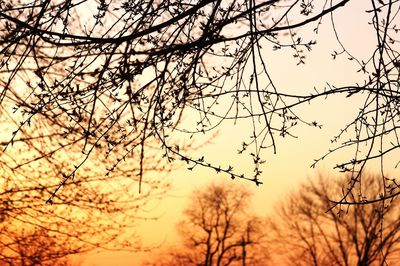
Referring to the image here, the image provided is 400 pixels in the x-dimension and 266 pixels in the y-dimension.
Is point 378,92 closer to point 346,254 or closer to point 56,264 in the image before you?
point 56,264

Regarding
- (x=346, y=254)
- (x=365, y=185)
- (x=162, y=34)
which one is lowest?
(x=162, y=34)

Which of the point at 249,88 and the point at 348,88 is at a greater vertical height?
the point at 249,88

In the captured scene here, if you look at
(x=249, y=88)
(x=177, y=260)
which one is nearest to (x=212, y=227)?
(x=177, y=260)

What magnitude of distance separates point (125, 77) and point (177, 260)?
27146 millimetres

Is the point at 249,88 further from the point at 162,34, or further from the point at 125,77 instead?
the point at 125,77

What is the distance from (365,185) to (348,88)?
78.3 ft

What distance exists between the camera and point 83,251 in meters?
9.87

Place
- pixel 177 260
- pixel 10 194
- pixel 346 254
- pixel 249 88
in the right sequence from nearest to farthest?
pixel 249 88
pixel 10 194
pixel 346 254
pixel 177 260

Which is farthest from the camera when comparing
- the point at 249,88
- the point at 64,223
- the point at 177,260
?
the point at 177,260

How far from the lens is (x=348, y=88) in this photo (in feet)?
15.5

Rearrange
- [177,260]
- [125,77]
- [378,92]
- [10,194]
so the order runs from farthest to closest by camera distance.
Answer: [177,260]
[10,194]
[378,92]
[125,77]

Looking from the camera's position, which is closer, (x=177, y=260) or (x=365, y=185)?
(x=365, y=185)

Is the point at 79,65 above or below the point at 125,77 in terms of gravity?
above

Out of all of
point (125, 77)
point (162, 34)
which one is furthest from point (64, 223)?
point (125, 77)
